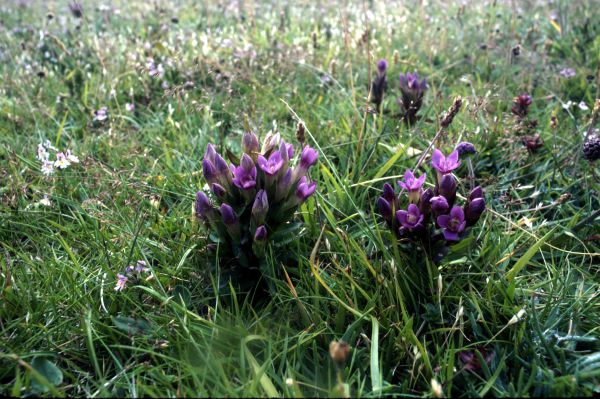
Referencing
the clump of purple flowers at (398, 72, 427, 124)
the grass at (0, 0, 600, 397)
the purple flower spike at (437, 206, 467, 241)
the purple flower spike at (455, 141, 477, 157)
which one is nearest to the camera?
the grass at (0, 0, 600, 397)

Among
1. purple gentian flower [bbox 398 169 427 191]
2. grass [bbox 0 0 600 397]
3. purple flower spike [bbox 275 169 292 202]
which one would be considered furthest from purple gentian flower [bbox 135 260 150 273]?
purple gentian flower [bbox 398 169 427 191]

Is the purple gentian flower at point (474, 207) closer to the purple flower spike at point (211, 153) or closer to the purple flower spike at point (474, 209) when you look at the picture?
the purple flower spike at point (474, 209)

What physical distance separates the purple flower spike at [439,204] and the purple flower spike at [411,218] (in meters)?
0.05

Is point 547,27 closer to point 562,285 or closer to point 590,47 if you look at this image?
point 590,47

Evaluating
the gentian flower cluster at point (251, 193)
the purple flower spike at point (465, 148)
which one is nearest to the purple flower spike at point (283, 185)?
the gentian flower cluster at point (251, 193)

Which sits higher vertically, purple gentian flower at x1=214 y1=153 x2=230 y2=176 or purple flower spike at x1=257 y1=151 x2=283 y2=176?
purple flower spike at x1=257 y1=151 x2=283 y2=176

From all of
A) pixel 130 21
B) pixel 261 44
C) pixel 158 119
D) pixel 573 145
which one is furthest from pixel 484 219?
pixel 130 21

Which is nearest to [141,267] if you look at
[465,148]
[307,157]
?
[307,157]

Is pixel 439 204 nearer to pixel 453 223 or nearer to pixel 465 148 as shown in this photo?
pixel 453 223

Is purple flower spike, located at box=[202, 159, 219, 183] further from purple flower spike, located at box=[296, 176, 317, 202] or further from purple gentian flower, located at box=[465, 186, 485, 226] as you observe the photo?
purple gentian flower, located at box=[465, 186, 485, 226]

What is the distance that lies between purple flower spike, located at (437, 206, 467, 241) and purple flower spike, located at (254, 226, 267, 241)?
0.57 m

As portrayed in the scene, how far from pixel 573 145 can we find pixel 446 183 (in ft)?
3.73

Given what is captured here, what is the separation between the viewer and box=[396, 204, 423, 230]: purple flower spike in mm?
1722

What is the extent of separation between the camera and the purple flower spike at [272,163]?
1.75 meters
